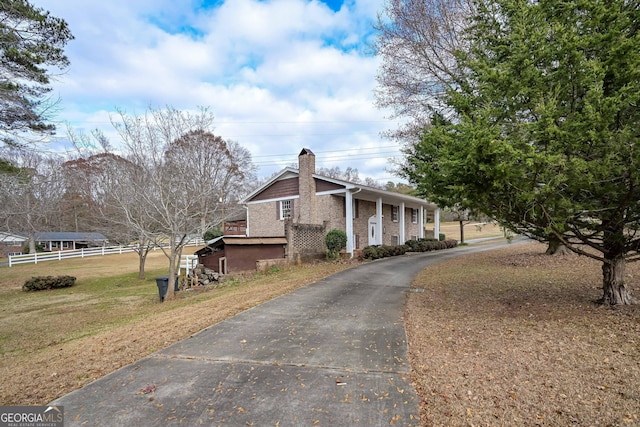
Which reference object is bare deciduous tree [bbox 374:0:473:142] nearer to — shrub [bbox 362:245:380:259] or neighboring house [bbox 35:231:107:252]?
shrub [bbox 362:245:380:259]

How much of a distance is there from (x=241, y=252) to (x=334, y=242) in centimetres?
474

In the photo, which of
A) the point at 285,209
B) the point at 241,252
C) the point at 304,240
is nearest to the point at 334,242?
the point at 304,240

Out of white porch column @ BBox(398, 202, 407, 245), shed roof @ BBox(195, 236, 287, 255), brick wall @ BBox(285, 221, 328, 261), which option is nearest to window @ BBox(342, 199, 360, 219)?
brick wall @ BBox(285, 221, 328, 261)

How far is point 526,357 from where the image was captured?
4.30 meters

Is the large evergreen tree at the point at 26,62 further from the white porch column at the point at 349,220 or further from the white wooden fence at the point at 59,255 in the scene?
the white wooden fence at the point at 59,255

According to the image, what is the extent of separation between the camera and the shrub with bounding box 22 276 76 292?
51.3 ft

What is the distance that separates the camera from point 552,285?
8.72 m

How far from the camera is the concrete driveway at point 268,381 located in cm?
320

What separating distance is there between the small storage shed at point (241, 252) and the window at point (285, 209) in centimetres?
420

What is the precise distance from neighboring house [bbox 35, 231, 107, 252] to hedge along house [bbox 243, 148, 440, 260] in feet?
103

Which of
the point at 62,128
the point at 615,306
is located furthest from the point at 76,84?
the point at 615,306

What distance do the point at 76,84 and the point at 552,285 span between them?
47.4ft

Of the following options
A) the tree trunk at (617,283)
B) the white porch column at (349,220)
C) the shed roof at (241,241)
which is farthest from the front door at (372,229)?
the tree trunk at (617,283)

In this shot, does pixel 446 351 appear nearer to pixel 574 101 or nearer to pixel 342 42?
pixel 574 101
